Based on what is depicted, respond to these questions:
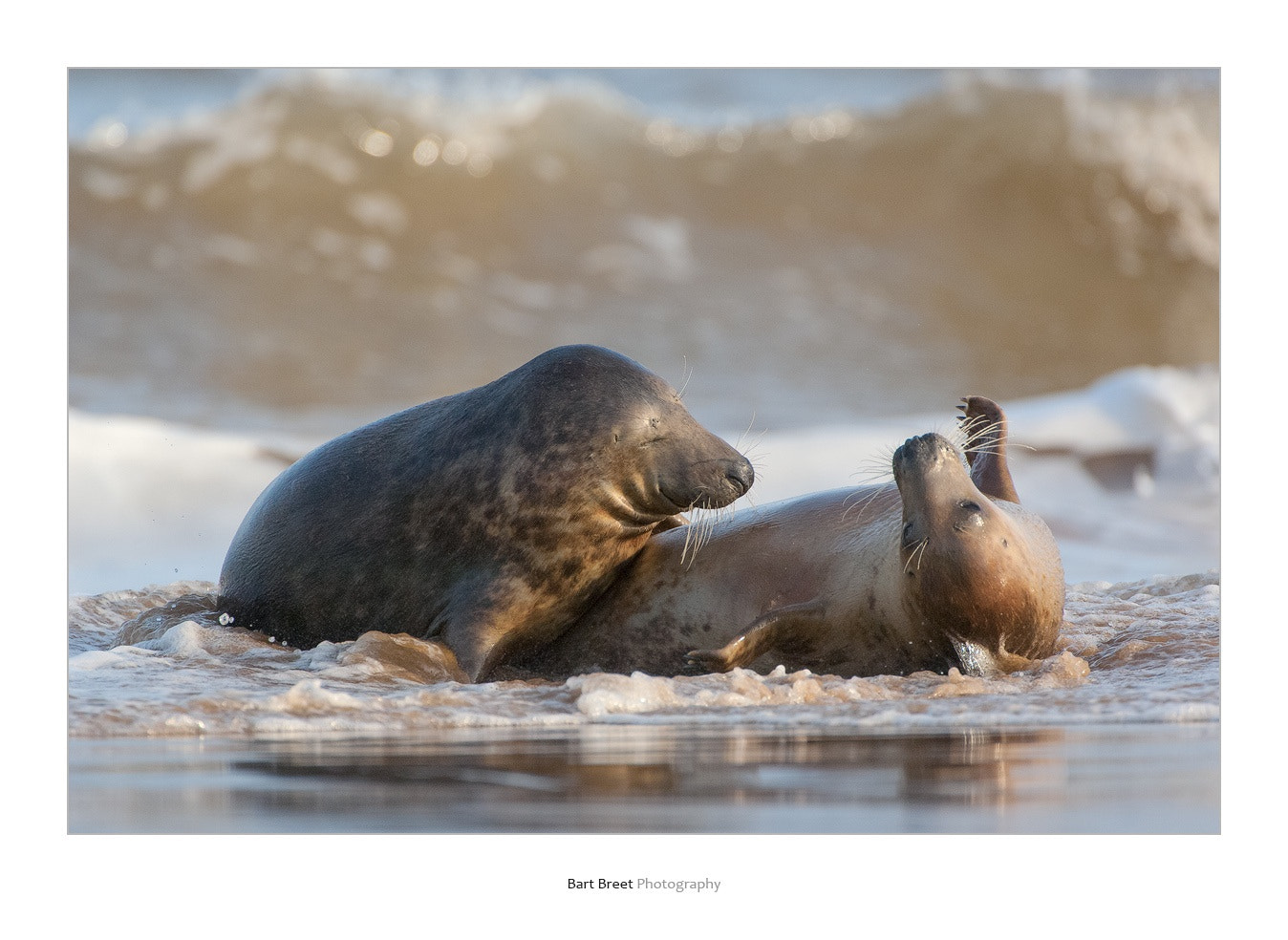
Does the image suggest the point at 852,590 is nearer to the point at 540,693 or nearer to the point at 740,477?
the point at 740,477

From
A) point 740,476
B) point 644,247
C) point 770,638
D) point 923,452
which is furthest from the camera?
point 644,247

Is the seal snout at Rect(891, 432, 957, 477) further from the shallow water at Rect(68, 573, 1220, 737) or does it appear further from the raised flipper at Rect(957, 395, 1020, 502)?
the raised flipper at Rect(957, 395, 1020, 502)

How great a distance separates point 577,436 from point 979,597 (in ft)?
5.61

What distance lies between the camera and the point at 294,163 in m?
19.1

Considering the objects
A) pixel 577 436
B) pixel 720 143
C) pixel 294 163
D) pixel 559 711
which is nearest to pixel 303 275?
pixel 294 163

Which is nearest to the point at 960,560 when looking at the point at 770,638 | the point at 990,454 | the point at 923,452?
the point at 923,452

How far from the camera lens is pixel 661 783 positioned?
3.96m

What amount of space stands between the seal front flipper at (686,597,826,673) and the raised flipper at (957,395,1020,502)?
4.04ft

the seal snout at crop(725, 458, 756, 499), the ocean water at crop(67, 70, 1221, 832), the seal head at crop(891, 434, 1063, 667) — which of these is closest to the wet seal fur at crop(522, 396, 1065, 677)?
the seal head at crop(891, 434, 1063, 667)

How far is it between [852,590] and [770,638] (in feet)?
1.23

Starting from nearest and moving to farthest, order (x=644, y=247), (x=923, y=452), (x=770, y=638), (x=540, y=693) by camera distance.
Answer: (x=540, y=693)
(x=923, y=452)
(x=770, y=638)
(x=644, y=247)

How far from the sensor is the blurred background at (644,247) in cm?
1775

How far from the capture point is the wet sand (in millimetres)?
3664
